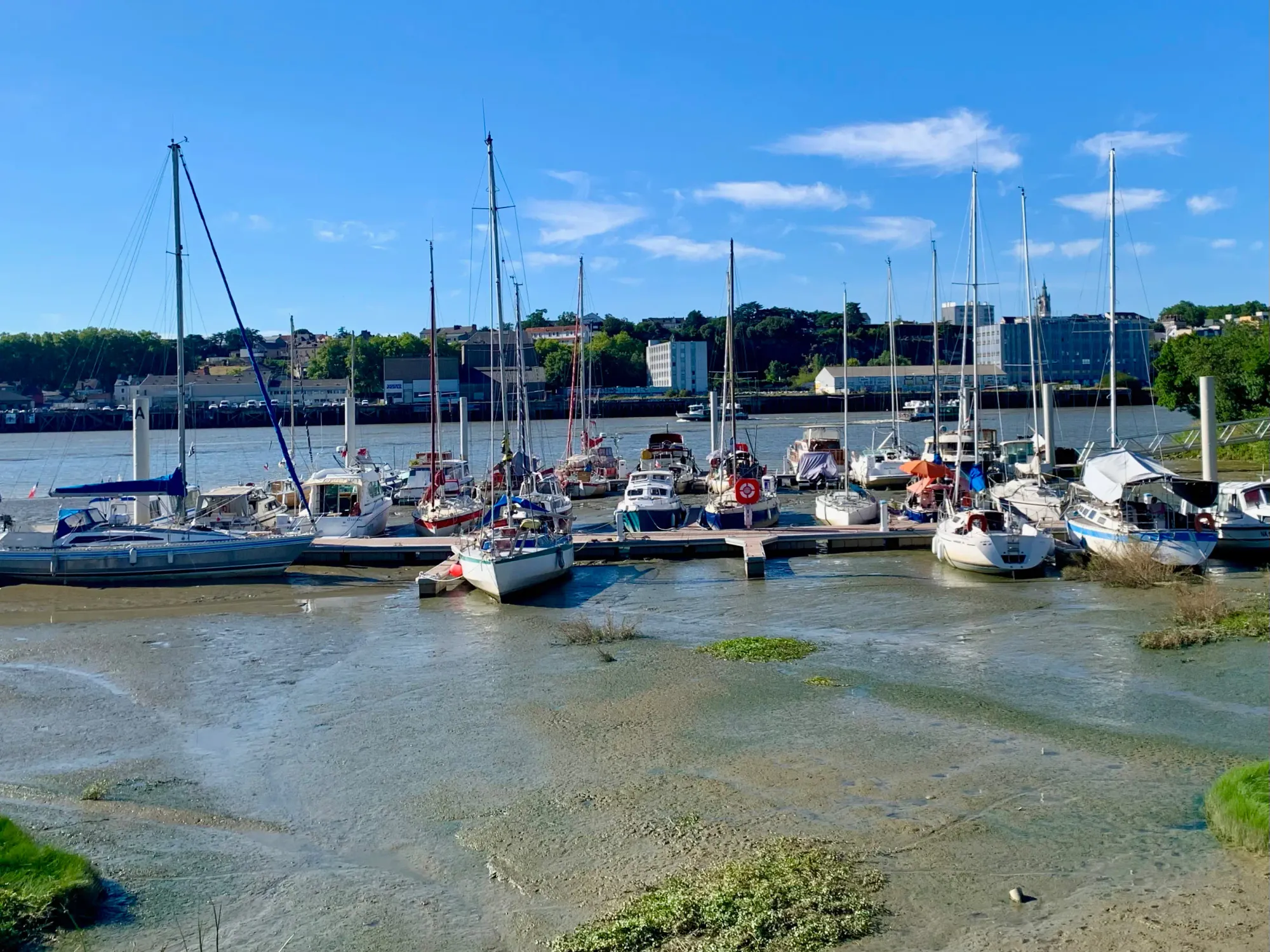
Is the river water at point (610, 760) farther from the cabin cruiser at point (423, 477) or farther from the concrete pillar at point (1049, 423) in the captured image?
the concrete pillar at point (1049, 423)

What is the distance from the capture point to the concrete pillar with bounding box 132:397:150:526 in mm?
34625

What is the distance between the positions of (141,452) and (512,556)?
13.6 metres

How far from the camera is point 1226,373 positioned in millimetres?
62938

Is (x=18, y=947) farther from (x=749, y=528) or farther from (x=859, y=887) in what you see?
(x=749, y=528)

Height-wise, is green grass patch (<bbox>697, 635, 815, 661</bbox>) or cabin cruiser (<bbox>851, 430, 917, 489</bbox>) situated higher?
cabin cruiser (<bbox>851, 430, 917, 489</bbox>)

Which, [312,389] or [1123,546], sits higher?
[312,389]

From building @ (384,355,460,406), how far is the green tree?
113 meters

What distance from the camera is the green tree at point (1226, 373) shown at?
61.4m

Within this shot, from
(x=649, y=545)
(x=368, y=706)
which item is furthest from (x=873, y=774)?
(x=649, y=545)

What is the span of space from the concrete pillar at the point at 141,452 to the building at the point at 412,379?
131192 millimetres

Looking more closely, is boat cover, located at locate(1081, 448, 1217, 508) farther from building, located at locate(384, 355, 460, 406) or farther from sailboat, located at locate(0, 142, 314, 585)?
building, located at locate(384, 355, 460, 406)

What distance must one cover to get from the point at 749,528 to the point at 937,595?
996 centimetres

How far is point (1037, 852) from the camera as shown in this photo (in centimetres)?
1184

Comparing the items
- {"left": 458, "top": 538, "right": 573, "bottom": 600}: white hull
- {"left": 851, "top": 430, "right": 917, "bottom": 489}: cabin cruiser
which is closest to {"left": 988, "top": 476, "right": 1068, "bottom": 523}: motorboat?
{"left": 458, "top": 538, "right": 573, "bottom": 600}: white hull
